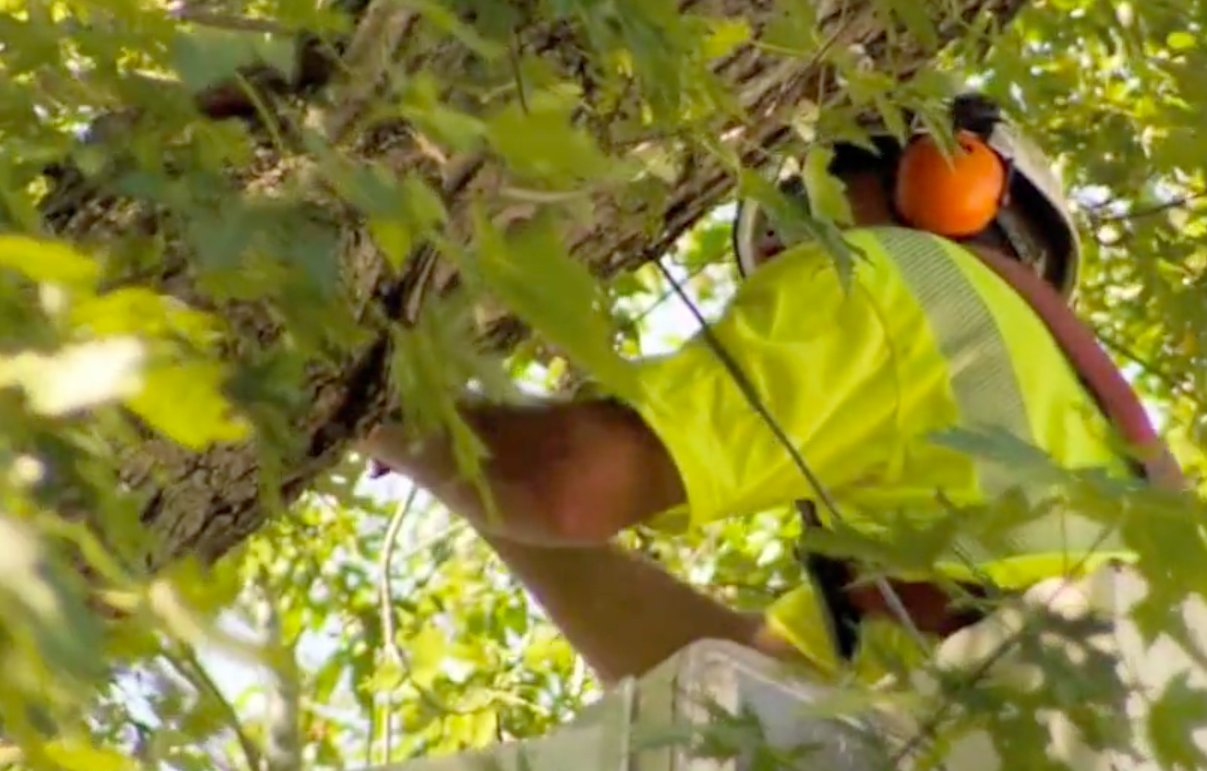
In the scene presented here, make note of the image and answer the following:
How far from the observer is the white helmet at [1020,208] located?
45.1 inches

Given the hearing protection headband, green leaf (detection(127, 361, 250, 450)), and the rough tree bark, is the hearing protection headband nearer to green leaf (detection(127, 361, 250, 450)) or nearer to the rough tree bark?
the rough tree bark

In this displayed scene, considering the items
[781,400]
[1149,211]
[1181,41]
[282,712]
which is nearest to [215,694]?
[282,712]

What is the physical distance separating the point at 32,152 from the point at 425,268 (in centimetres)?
24

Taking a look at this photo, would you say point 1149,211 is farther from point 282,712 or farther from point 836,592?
point 282,712

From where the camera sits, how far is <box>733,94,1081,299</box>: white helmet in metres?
→ 1.15

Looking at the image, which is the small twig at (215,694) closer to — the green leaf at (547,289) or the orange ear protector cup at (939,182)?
the green leaf at (547,289)

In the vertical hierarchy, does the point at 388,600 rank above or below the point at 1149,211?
above

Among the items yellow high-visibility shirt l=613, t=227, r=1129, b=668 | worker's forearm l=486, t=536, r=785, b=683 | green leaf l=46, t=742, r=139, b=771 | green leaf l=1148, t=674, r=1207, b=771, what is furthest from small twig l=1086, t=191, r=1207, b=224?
green leaf l=46, t=742, r=139, b=771

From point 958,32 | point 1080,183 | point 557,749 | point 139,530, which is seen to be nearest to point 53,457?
point 139,530

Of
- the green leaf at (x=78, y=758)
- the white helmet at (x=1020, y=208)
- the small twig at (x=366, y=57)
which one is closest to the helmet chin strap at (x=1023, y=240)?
the white helmet at (x=1020, y=208)

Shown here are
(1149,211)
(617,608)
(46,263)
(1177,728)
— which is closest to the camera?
(46,263)

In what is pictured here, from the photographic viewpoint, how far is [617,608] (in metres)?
1.19

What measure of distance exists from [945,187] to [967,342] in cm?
22

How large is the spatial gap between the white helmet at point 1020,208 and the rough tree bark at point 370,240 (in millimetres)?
105
